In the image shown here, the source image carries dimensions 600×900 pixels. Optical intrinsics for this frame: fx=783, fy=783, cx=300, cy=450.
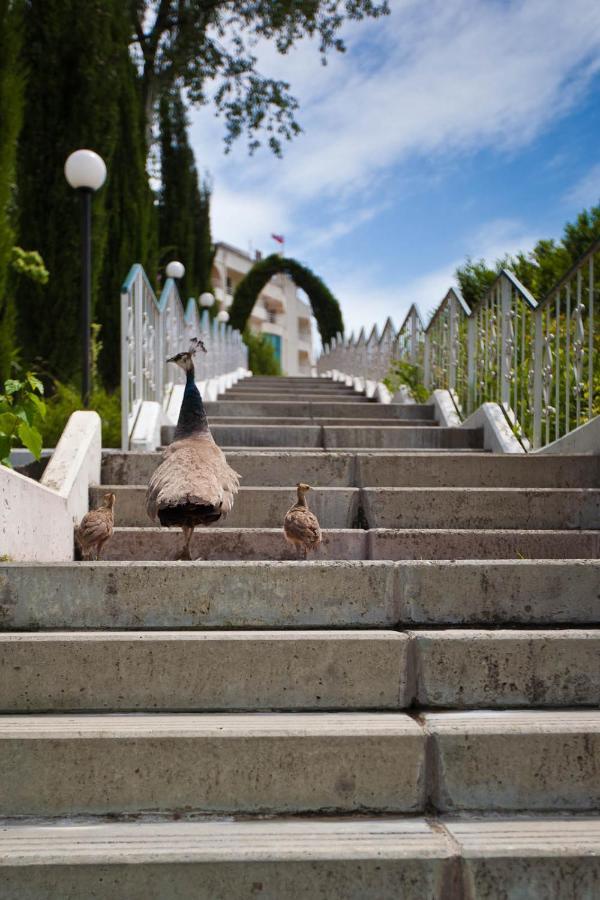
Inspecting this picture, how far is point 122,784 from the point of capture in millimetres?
2166

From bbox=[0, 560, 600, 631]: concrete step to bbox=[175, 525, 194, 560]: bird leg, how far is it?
58 centimetres

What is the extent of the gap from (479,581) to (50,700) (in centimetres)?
154

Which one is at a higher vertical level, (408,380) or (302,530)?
(408,380)

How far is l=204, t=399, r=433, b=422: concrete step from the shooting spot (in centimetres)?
742

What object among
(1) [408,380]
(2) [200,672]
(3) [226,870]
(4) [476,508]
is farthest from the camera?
(1) [408,380]

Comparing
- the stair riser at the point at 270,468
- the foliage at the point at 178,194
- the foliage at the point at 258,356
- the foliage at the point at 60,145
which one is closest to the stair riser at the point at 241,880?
the stair riser at the point at 270,468

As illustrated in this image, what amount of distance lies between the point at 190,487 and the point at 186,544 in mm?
423

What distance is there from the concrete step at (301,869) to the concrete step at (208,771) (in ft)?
0.63

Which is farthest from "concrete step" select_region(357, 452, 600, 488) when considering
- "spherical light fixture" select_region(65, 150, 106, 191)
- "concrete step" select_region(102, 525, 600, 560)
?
"spherical light fixture" select_region(65, 150, 106, 191)

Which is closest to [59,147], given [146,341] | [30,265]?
[30,265]

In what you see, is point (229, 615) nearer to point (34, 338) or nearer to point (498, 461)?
point (498, 461)

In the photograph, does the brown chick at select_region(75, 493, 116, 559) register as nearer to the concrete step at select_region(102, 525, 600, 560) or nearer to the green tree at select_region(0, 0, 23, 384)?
the concrete step at select_region(102, 525, 600, 560)

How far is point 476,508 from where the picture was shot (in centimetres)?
406

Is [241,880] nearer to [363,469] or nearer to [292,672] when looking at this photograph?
[292,672]
